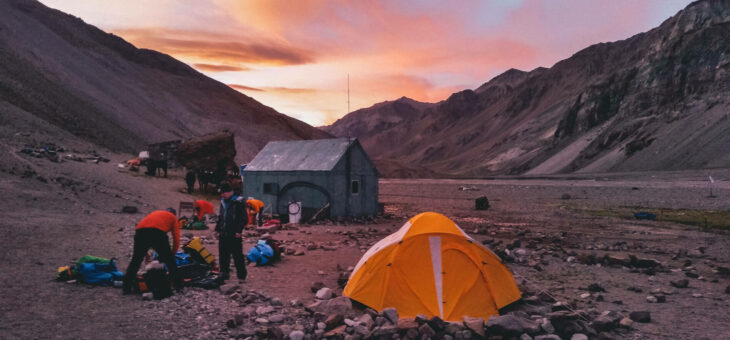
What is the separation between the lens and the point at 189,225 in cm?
2016

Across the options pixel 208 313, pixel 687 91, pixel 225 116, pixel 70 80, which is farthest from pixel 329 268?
pixel 225 116

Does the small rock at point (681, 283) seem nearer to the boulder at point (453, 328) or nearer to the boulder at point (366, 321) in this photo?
the boulder at point (453, 328)

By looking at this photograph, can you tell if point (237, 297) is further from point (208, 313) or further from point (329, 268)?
point (329, 268)

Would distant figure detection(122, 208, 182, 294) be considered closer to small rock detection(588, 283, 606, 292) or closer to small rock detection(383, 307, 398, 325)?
small rock detection(383, 307, 398, 325)

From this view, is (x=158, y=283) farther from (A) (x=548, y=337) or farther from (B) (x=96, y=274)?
(A) (x=548, y=337)

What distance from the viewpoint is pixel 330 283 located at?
11.4 metres

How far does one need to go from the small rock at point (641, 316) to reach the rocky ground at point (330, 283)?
0.02 m

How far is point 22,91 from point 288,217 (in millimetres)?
43256

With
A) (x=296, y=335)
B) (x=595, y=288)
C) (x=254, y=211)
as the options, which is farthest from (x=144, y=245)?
(x=254, y=211)

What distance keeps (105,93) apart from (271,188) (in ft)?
217

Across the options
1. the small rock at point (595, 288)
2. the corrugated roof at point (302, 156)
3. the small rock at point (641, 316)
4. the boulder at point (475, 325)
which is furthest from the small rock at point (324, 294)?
the corrugated roof at point (302, 156)

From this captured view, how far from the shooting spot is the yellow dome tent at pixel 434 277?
9000 millimetres

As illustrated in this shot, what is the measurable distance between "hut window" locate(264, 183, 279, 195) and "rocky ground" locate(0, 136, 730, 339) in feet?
15.4

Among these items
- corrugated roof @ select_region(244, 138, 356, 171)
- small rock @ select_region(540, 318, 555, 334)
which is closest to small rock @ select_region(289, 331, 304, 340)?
small rock @ select_region(540, 318, 555, 334)
